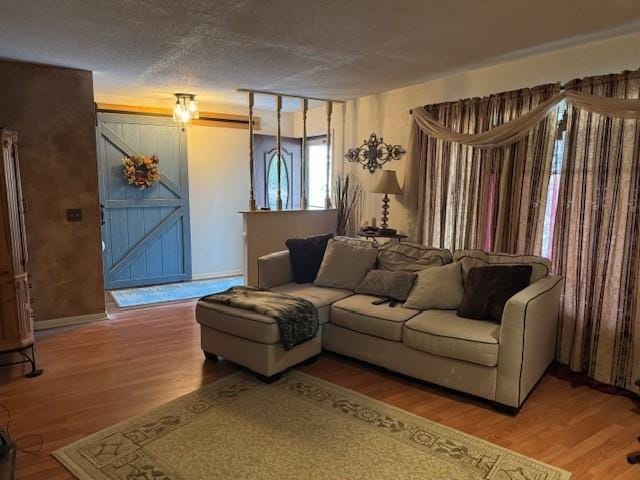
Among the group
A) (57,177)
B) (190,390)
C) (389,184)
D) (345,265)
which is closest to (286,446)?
(190,390)

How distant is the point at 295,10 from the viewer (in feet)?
8.35

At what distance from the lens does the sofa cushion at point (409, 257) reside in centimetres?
364

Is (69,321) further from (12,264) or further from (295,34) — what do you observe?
(295,34)

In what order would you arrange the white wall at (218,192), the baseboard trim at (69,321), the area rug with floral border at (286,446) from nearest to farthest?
the area rug with floral border at (286,446)
the baseboard trim at (69,321)
the white wall at (218,192)

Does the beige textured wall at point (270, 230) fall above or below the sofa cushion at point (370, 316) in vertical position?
above

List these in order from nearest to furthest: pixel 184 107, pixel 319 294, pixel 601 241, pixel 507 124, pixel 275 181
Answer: pixel 601 241, pixel 507 124, pixel 319 294, pixel 184 107, pixel 275 181

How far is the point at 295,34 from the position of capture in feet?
9.75

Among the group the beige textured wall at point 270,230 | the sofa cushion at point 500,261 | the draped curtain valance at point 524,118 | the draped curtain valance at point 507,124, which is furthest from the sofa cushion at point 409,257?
the beige textured wall at point 270,230

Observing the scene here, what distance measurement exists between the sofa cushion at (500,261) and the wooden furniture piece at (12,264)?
10.7 ft

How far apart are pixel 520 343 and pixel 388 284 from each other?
1.16m

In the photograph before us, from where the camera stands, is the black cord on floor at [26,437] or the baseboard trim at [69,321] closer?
the black cord on floor at [26,437]

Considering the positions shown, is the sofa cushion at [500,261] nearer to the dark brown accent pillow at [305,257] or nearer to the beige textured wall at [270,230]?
the dark brown accent pillow at [305,257]

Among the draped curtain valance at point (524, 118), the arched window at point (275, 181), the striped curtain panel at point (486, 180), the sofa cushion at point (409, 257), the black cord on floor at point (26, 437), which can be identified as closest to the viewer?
the black cord on floor at point (26, 437)

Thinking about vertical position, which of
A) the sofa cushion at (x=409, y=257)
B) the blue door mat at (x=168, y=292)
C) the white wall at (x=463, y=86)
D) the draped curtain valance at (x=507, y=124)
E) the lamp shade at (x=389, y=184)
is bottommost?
the blue door mat at (x=168, y=292)
